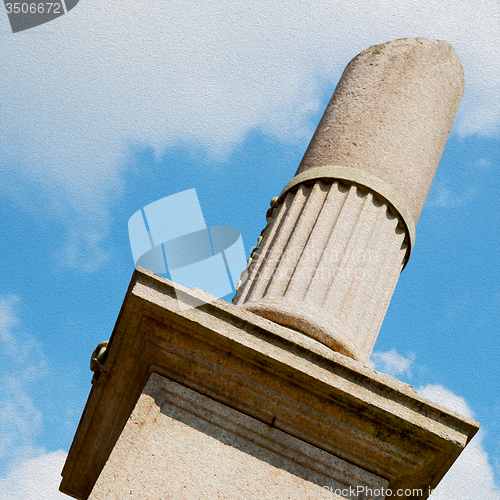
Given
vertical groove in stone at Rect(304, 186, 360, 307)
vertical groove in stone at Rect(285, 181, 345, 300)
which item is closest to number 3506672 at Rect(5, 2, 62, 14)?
vertical groove in stone at Rect(285, 181, 345, 300)

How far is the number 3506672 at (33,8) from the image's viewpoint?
656cm

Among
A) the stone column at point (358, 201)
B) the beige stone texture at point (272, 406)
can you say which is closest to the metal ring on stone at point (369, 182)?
the stone column at point (358, 201)

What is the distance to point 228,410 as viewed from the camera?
15.4ft

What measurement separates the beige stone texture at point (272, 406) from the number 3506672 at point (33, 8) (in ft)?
10.9

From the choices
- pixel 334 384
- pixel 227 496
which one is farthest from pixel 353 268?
pixel 227 496

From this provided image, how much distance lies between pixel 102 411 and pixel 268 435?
4.96 feet

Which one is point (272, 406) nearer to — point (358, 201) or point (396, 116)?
point (358, 201)

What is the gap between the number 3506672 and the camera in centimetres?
656

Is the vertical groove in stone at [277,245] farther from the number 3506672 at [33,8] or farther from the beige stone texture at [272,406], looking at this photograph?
the number 3506672 at [33,8]

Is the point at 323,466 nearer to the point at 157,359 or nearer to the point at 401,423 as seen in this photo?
the point at 401,423

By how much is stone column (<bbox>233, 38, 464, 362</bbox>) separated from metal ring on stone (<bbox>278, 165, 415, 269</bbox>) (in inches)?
0.4

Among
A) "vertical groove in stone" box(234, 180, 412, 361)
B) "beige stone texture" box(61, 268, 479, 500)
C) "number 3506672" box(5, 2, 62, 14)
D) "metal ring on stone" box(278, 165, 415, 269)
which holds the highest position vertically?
"number 3506672" box(5, 2, 62, 14)

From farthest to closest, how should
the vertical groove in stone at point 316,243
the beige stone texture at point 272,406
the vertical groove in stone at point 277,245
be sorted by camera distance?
1. the vertical groove in stone at point 277,245
2. the vertical groove in stone at point 316,243
3. the beige stone texture at point 272,406

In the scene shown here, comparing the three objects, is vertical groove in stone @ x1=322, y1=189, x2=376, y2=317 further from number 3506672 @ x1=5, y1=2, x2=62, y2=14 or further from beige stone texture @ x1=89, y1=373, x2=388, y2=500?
number 3506672 @ x1=5, y1=2, x2=62, y2=14
